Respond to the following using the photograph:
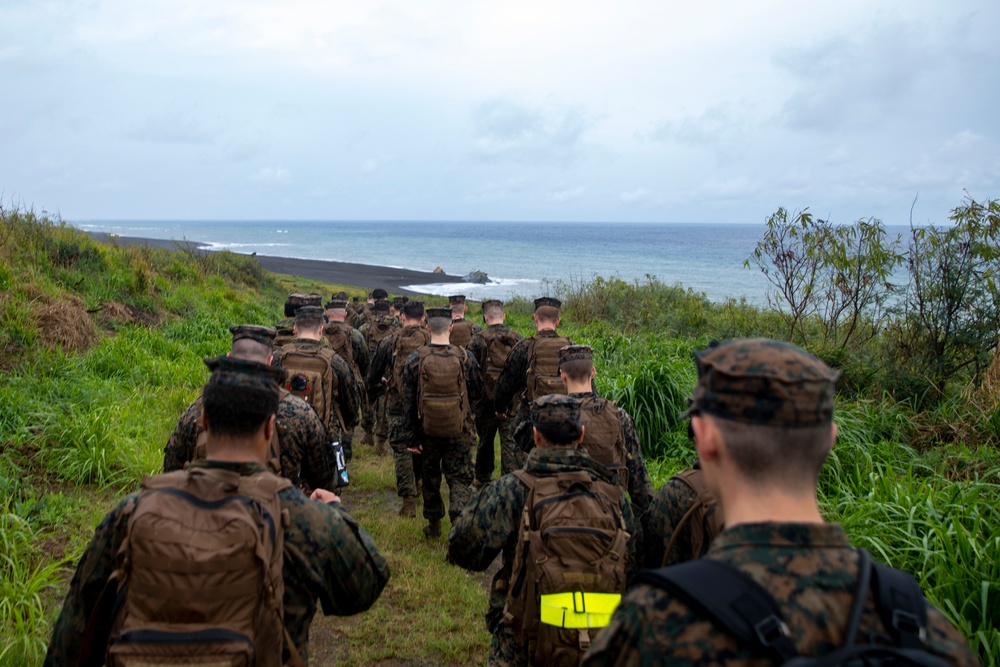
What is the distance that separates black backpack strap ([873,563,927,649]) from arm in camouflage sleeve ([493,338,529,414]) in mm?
5383

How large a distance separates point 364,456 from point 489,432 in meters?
2.49

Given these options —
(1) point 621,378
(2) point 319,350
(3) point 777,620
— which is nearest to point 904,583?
(3) point 777,620

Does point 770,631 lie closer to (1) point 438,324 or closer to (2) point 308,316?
(2) point 308,316

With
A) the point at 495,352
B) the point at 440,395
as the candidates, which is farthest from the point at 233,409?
the point at 495,352

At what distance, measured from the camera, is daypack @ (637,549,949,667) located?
132cm

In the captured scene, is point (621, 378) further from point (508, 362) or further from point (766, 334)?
point (766, 334)

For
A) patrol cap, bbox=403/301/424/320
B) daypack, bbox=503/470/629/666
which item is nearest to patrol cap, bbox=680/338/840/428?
daypack, bbox=503/470/629/666

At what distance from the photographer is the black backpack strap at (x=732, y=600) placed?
1404mm

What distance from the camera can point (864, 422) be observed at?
705 cm

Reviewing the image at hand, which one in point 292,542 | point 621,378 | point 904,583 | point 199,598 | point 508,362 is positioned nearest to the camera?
point 904,583

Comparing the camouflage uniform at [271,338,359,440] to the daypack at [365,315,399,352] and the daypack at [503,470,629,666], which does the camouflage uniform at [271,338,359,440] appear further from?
the daypack at [365,315,399,352]

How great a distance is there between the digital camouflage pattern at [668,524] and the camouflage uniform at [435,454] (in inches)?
145

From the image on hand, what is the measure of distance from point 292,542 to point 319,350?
3.57m

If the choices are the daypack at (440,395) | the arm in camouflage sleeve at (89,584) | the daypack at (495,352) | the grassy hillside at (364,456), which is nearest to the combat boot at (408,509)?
the grassy hillside at (364,456)
